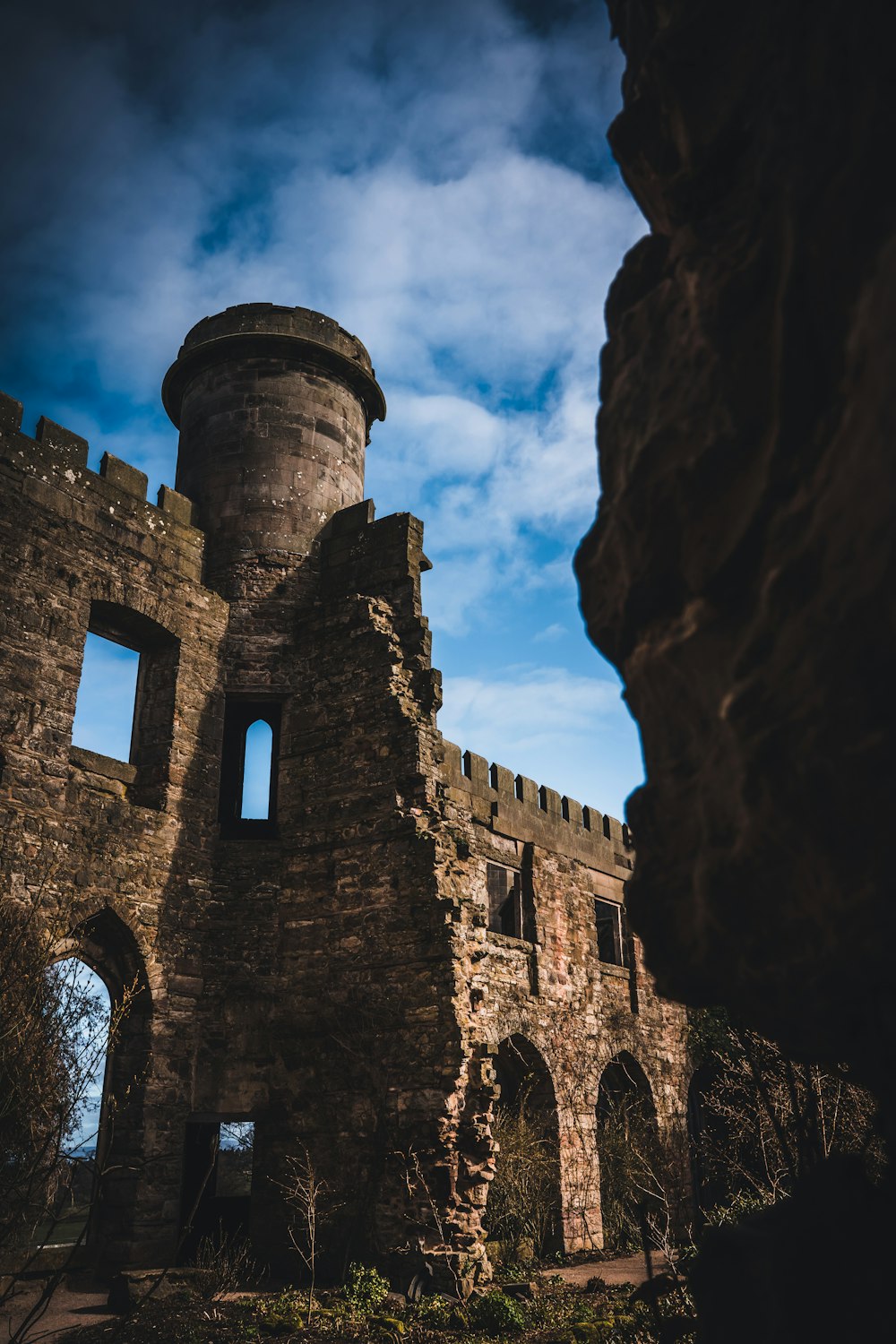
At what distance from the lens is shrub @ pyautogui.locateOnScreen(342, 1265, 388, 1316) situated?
8648 mm

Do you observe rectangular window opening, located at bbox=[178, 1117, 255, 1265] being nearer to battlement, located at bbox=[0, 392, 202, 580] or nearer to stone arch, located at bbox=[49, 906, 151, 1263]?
stone arch, located at bbox=[49, 906, 151, 1263]

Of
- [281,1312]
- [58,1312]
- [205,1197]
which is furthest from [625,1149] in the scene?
[58,1312]

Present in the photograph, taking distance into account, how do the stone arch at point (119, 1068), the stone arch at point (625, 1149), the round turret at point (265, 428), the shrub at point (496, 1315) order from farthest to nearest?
the stone arch at point (625, 1149), the round turret at point (265, 428), the stone arch at point (119, 1068), the shrub at point (496, 1315)

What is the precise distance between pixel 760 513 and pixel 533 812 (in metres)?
16.2

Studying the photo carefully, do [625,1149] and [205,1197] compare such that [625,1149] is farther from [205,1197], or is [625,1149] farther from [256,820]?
[256,820]

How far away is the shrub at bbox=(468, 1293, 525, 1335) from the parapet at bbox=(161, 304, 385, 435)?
1136 cm

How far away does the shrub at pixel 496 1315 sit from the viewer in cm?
841

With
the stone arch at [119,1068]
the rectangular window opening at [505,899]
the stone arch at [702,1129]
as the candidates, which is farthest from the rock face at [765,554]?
the stone arch at [702,1129]

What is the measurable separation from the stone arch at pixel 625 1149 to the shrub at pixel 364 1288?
690 centimetres

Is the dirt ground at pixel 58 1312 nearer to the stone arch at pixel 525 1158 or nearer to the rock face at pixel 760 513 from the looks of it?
the stone arch at pixel 525 1158

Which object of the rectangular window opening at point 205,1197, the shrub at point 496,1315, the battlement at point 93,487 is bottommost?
the shrub at point 496,1315

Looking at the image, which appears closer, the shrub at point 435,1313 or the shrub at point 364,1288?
the shrub at point 435,1313

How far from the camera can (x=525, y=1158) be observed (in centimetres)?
1396

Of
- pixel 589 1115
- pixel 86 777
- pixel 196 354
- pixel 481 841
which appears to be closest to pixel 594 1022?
pixel 589 1115
